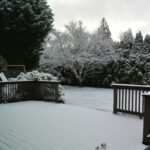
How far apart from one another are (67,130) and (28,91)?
5.14m

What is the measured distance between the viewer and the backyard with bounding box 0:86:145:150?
13.5 feet

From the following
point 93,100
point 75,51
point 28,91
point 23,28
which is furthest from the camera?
point 75,51

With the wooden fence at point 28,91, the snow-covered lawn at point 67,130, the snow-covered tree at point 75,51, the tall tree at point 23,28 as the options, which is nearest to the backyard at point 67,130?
the snow-covered lawn at point 67,130

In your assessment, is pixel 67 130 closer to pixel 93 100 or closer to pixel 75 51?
pixel 93 100

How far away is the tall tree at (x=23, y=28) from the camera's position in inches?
537

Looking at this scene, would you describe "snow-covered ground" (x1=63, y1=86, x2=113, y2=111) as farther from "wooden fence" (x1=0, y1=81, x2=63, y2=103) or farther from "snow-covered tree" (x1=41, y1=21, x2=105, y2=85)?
"snow-covered tree" (x1=41, y1=21, x2=105, y2=85)

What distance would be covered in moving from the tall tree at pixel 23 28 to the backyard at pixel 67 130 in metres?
7.89

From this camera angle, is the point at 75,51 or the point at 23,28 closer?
the point at 23,28

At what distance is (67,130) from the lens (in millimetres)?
5082

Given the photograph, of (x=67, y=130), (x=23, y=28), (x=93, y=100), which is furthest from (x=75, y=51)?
(x=67, y=130)

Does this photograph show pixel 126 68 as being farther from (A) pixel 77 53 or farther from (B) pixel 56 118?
(B) pixel 56 118

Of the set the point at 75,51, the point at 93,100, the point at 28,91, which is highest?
the point at 75,51

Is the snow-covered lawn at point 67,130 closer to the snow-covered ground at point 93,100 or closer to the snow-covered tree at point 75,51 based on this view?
the snow-covered ground at point 93,100

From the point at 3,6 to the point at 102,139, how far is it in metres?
11.5
